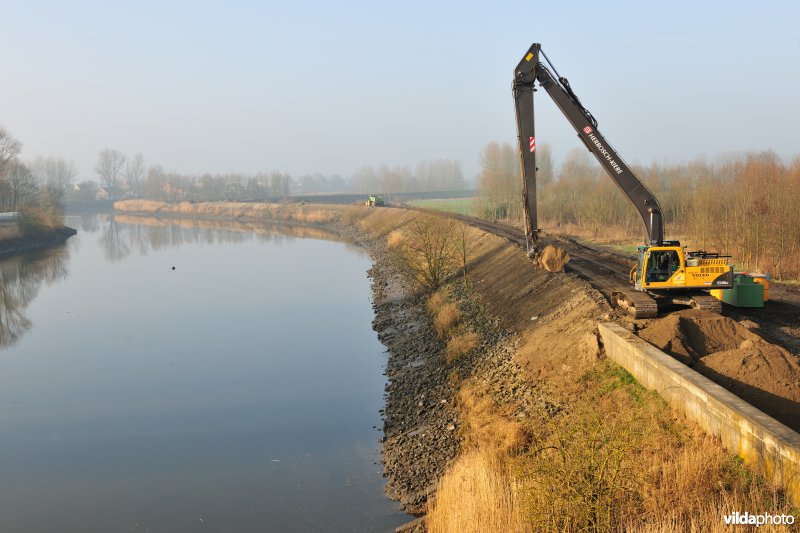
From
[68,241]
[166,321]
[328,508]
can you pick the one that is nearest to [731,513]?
[328,508]

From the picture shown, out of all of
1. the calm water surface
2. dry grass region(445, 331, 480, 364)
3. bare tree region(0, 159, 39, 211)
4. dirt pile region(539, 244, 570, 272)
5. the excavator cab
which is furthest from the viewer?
bare tree region(0, 159, 39, 211)

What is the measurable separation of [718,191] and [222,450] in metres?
33.6

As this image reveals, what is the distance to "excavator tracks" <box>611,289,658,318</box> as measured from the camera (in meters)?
18.4

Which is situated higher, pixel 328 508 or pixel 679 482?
pixel 679 482

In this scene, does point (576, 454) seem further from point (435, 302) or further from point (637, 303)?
point (435, 302)

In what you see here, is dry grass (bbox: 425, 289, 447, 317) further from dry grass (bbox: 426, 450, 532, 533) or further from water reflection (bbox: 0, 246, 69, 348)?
water reflection (bbox: 0, 246, 69, 348)

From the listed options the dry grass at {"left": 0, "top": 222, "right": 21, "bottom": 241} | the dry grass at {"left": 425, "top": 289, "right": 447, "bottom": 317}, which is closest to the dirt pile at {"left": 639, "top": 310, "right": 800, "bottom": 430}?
the dry grass at {"left": 425, "top": 289, "right": 447, "bottom": 317}

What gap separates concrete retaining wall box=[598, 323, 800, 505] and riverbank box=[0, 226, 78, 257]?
2818 inches

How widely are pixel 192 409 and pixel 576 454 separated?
16.1 m

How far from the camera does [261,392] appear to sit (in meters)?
23.5

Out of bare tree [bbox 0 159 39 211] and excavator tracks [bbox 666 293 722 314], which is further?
bare tree [bbox 0 159 39 211]

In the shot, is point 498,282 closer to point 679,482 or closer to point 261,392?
point 261,392

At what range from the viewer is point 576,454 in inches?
368

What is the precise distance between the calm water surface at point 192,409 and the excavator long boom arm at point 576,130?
10.7m
